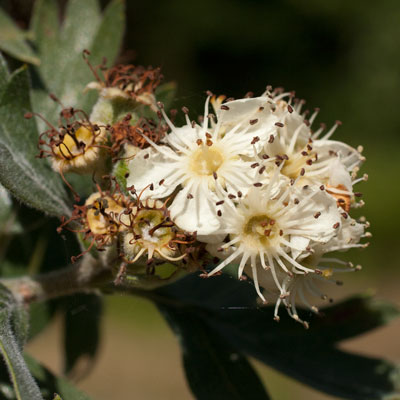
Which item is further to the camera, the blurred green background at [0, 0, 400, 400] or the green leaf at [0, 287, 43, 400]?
the blurred green background at [0, 0, 400, 400]

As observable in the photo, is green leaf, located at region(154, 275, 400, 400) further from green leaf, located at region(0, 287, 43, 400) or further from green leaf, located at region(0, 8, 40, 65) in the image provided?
green leaf, located at region(0, 8, 40, 65)

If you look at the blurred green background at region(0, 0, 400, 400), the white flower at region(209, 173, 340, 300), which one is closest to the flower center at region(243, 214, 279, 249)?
the white flower at region(209, 173, 340, 300)

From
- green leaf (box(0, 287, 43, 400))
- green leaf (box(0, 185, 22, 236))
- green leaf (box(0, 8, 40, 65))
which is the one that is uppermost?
green leaf (box(0, 8, 40, 65))

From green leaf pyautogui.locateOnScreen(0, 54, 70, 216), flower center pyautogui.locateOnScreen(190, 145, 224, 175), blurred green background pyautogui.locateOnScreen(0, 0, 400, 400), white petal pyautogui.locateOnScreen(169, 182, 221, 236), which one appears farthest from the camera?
blurred green background pyautogui.locateOnScreen(0, 0, 400, 400)

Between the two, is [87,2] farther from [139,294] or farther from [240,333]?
[240,333]

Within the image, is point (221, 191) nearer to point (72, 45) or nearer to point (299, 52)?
point (72, 45)

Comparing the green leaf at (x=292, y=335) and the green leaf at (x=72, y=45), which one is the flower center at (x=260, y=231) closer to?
the green leaf at (x=292, y=335)

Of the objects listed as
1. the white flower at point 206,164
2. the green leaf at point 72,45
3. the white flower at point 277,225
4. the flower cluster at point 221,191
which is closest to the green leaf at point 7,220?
the green leaf at point 72,45
